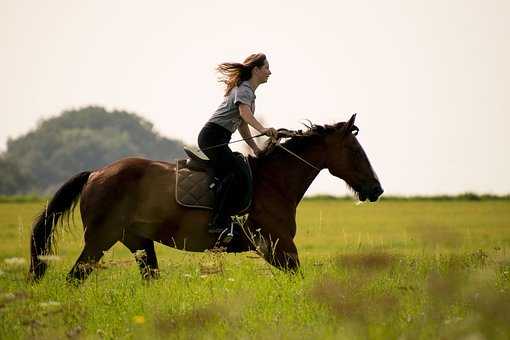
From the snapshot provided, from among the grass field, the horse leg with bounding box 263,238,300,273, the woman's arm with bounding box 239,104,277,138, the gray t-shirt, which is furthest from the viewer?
the gray t-shirt

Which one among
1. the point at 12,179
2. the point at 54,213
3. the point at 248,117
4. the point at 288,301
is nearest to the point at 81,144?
the point at 12,179

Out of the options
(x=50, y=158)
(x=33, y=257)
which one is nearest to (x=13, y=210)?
(x=33, y=257)

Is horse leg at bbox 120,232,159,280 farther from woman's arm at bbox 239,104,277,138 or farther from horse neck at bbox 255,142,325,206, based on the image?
woman's arm at bbox 239,104,277,138

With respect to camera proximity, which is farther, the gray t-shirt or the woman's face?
the woman's face

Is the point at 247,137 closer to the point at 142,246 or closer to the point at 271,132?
the point at 271,132

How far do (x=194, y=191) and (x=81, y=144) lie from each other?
114 meters

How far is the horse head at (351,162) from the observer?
11.5 meters

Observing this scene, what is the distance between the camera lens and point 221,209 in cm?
1080

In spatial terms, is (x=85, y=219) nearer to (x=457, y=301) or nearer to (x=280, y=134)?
(x=280, y=134)

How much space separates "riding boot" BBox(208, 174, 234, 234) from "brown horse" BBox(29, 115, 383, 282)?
0.18 meters

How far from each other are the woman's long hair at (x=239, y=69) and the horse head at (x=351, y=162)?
1.38 metres

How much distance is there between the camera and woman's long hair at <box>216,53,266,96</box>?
11.2 m

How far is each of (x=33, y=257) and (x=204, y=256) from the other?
94.8 inches

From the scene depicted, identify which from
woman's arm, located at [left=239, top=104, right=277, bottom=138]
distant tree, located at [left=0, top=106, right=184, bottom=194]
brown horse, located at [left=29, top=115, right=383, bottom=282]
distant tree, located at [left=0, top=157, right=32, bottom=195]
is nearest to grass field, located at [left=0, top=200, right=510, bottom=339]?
brown horse, located at [left=29, top=115, right=383, bottom=282]
